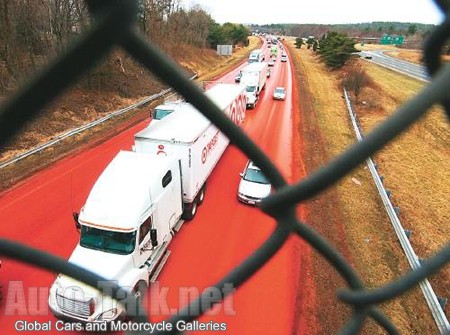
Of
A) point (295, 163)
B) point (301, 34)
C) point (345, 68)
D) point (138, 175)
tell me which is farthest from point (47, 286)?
point (301, 34)

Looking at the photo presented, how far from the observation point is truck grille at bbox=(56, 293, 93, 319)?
8383 mm

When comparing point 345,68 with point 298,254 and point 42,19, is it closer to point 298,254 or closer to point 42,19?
point 42,19

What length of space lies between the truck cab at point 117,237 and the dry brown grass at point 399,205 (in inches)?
211

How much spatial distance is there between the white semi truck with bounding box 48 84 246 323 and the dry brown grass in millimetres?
5364

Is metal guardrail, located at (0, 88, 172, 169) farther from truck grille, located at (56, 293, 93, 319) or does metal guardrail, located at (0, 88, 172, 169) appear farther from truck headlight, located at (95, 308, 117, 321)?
truck headlight, located at (95, 308, 117, 321)

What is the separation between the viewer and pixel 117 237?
900 cm

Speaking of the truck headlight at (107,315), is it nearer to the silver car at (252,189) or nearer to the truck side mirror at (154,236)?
the truck side mirror at (154,236)

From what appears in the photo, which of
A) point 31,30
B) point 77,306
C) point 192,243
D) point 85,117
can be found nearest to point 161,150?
point 192,243

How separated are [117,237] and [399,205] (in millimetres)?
12144

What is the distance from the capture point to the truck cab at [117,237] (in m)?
Answer: 8.48

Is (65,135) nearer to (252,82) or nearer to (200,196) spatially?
(200,196)

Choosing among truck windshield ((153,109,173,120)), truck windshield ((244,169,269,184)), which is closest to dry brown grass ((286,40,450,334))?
truck windshield ((244,169,269,184))

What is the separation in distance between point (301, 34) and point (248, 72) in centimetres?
15576

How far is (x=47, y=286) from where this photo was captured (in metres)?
9.88
